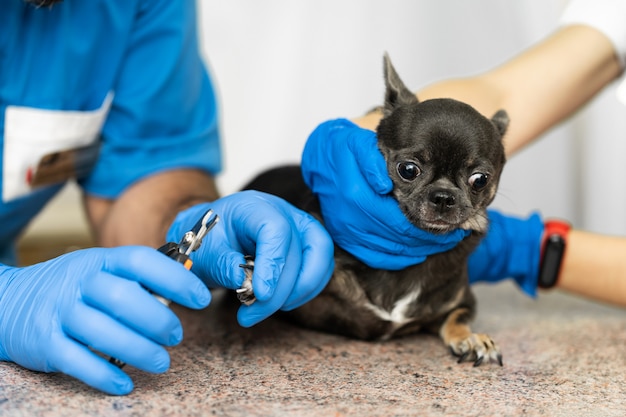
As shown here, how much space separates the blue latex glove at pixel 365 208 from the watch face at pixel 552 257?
0.57 meters

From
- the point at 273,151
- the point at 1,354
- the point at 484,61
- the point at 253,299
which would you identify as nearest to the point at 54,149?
the point at 1,354

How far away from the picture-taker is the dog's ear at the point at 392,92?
1.49m

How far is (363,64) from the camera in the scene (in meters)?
3.26

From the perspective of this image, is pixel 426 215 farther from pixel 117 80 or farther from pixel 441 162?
pixel 117 80

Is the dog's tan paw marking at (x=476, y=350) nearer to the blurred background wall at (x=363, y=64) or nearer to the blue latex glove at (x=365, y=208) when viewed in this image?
the blue latex glove at (x=365, y=208)

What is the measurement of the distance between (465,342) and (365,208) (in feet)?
1.16

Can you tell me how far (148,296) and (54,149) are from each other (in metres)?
0.84

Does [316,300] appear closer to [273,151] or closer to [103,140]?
[103,140]

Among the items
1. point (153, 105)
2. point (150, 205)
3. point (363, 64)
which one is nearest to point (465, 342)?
point (150, 205)

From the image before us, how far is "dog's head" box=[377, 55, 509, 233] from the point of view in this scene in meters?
1.31

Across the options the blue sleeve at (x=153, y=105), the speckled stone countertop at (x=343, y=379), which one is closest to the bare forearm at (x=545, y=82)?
the speckled stone countertop at (x=343, y=379)

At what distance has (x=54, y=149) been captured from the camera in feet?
5.91

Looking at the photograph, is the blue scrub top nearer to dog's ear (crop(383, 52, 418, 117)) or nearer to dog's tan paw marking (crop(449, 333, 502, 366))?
dog's ear (crop(383, 52, 418, 117))

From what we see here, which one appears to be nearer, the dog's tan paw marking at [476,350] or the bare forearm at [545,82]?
the dog's tan paw marking at [476,350]
